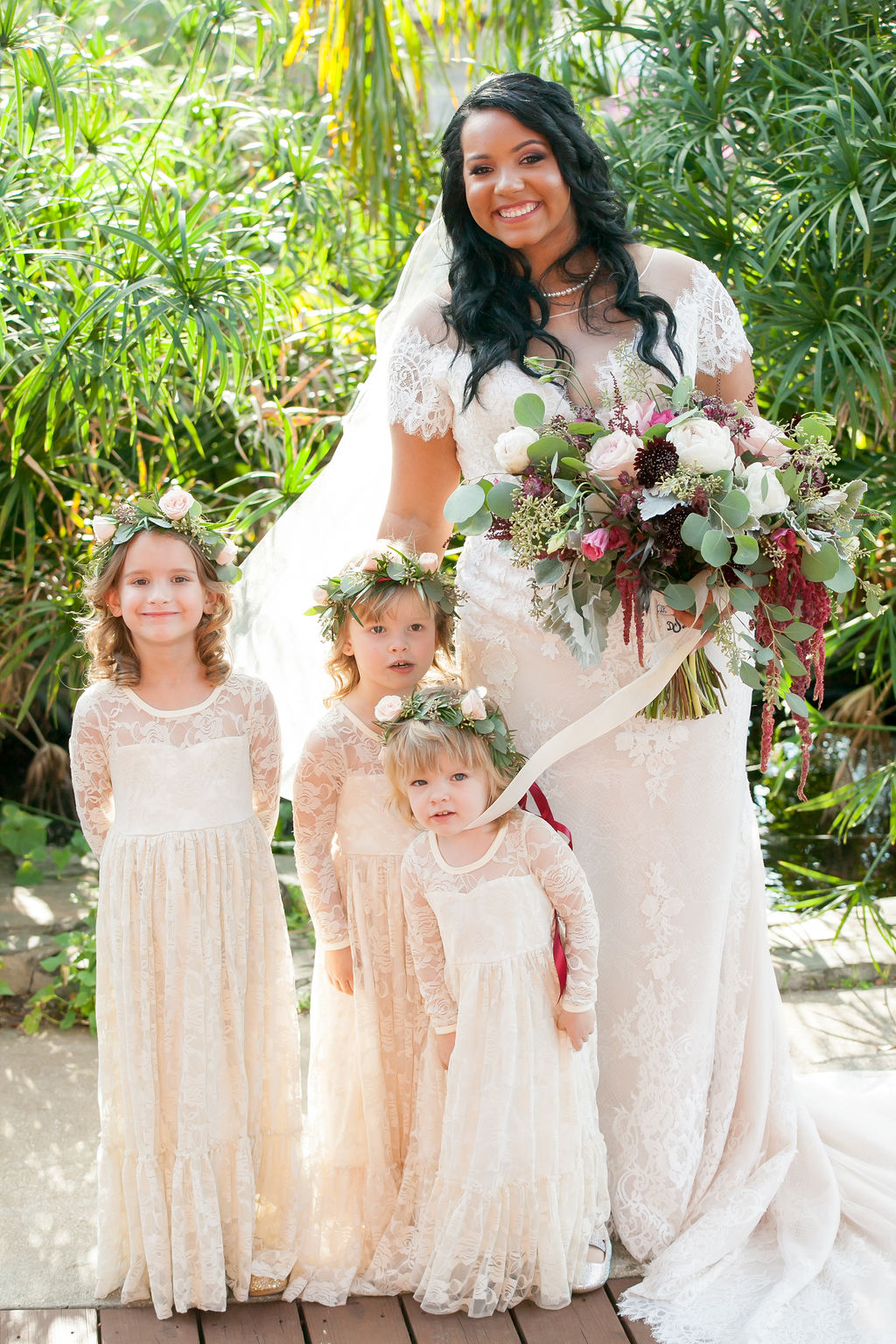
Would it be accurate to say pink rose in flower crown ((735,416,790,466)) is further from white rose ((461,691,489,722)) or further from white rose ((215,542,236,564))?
white rose ((215,542,236,564))

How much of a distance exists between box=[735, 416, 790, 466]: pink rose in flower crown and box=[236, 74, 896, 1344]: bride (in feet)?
1.27

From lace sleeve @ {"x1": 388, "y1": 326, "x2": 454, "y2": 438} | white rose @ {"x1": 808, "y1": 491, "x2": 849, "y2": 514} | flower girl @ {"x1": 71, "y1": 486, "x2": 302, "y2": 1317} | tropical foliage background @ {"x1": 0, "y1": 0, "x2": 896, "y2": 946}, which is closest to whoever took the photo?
white rose @ {"x1": 808, "y1": 491, "x2": 849, "y2": 514}

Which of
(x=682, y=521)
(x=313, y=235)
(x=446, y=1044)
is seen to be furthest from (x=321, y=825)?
(x=313, y=235)

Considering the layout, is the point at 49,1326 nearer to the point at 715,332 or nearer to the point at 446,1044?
the point at 446,1044

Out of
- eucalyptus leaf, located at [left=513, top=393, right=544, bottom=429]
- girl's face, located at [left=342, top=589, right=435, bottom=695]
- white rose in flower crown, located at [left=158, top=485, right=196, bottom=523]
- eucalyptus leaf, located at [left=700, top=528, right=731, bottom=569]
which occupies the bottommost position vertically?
girl's face, located at [left=342, top=589, right=435, bottom=695]

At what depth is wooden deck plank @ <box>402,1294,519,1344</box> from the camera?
2621 millimetres

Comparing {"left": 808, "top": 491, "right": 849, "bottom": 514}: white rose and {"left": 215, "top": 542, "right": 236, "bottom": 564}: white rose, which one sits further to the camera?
{"left": 215, "top": 542, "right": 236, "bottom": 564}: white rose

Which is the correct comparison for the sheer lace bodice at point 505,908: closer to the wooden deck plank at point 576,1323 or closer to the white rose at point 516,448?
the wooden deck plank at point 576,1323

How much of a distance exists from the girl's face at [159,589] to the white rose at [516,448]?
2.34ft

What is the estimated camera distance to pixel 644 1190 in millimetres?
2877

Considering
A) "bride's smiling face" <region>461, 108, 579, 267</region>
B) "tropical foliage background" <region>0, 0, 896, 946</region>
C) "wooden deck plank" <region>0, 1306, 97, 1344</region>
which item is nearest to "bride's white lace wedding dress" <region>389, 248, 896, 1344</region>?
"bride's smiling face" <region>461, 108, 579, 267</region>

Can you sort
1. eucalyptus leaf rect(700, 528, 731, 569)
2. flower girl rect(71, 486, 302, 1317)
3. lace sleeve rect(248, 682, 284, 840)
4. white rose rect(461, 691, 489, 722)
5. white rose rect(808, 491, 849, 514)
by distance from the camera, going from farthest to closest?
lace sleeve rect(248, 682, 284, 840)
flower girl rect(71, 486, 302, 1317)
white rose rect(461, 691, 489, 722)
white rose rect(808, 491, 849, 514)
eucalyptus leaf rect(700, 528, 731, 569)

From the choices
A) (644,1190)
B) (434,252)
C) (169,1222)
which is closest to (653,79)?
(434,252)

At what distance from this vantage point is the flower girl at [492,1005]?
103 inches
